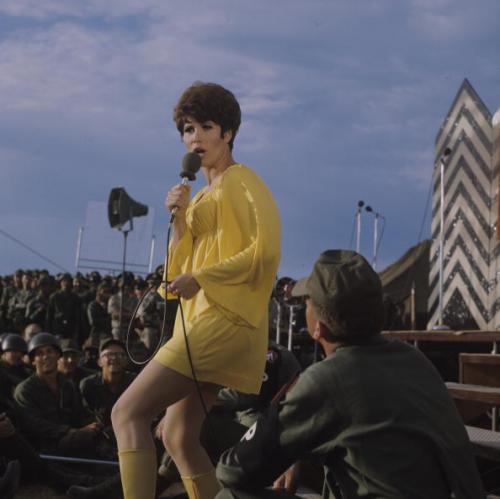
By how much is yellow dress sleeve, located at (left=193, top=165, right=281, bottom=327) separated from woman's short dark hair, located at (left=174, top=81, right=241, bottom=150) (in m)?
0.21

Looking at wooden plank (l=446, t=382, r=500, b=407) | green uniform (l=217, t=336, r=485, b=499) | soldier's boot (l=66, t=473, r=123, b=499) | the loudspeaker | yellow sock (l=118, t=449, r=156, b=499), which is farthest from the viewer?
the loudspeaker

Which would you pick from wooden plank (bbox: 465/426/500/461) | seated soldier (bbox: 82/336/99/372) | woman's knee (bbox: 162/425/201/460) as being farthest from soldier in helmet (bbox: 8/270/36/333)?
woman's knee (bbox: 162/425/201/460)

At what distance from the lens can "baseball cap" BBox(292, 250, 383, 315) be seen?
7.11 feet

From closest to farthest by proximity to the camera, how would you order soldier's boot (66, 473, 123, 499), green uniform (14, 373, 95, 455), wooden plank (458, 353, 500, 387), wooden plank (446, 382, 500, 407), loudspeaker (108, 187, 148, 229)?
wooden plank (446, 382, 500, 407) < soldier's boot (66, 473, 123, 499) < wooden plank (458, 353, 500, 387) < green uniform (14, 373, 95, 455) < loudspeaker (108, 187, 148, 229)

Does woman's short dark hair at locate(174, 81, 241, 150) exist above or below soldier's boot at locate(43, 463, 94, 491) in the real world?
above

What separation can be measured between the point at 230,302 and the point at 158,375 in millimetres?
357

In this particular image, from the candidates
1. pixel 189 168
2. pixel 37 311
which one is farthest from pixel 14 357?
pixel 189 168

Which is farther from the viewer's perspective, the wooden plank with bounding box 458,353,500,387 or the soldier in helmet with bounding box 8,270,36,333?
the soldier in helmet with bounding box 8,270,36,333

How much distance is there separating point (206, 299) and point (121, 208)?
6759mm

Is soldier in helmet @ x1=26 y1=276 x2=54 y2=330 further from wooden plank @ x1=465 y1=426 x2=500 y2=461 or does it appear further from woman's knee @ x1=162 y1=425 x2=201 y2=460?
woman's knee @ x1=162 y1=425 x2=201 y2=460

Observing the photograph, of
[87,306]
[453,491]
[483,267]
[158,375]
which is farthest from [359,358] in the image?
[87,306]

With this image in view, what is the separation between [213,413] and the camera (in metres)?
5.44

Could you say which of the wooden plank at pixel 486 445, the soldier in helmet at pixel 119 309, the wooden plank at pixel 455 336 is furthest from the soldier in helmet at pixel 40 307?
the wooden plank at pixel 486 445

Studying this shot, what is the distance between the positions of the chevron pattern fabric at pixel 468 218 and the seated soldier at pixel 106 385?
14.1 feet
